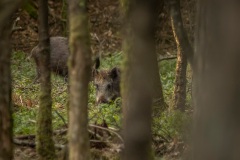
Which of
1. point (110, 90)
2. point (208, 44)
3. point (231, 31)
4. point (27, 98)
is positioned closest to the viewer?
point (231, 31)

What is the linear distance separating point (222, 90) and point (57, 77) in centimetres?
1309

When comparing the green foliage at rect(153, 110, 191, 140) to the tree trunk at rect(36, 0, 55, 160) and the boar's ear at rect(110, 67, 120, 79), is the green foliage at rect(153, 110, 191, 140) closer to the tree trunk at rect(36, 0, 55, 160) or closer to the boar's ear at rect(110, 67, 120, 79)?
the tree trunk at rect(36, 0, 55, 160)

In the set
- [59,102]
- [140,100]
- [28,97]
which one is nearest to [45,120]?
[140,100]

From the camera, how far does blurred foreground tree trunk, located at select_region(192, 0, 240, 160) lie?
10.5 ft

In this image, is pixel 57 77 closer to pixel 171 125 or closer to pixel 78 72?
pixel 171 125

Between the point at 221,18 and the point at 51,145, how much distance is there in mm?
4946

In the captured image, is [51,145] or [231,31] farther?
[51,145]

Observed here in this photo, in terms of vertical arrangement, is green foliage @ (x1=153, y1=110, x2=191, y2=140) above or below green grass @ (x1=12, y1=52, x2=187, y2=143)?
below

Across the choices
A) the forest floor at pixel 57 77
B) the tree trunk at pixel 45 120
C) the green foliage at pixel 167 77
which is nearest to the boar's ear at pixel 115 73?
the forest floor at pixel 57 77

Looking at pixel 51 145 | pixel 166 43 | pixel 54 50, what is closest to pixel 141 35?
pixel 51 145

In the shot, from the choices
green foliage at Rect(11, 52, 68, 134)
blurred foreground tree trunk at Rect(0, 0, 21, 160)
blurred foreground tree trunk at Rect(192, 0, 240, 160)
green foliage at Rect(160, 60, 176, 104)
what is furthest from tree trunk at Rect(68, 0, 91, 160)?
green foliage at Rect(160, 60, 176, 104)

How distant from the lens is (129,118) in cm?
384

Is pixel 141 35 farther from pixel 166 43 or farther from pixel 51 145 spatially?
pixel 166 43

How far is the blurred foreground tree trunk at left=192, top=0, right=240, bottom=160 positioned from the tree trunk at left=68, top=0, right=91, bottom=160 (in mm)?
1795
